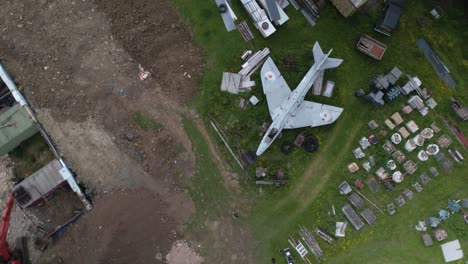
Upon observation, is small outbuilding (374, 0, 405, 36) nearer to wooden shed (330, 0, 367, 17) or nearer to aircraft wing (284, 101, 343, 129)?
wooden shed (330, 0, 367, 17)

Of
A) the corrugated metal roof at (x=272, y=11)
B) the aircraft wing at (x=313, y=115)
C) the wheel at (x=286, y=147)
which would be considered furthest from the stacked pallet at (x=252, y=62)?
the wheel at (x=286, y=147)

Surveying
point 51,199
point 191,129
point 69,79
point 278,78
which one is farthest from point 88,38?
point 278,78

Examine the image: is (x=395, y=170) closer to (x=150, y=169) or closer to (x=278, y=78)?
(x=278, y=78)

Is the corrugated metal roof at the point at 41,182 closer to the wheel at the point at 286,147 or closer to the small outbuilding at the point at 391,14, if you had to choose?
the wheel at the point at 286,147

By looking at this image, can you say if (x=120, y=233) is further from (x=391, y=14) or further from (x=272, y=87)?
(x=391, y=14)

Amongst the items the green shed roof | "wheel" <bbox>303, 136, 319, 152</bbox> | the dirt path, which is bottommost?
the dirt path

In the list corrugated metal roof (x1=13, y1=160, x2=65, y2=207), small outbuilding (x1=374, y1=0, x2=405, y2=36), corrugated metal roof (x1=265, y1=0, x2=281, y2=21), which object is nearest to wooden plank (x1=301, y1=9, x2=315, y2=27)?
corrugated metal roof (x1=265, y1=0, x2=281, y2=21)

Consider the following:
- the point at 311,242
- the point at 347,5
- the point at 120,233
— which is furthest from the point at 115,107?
the point at 347,5
